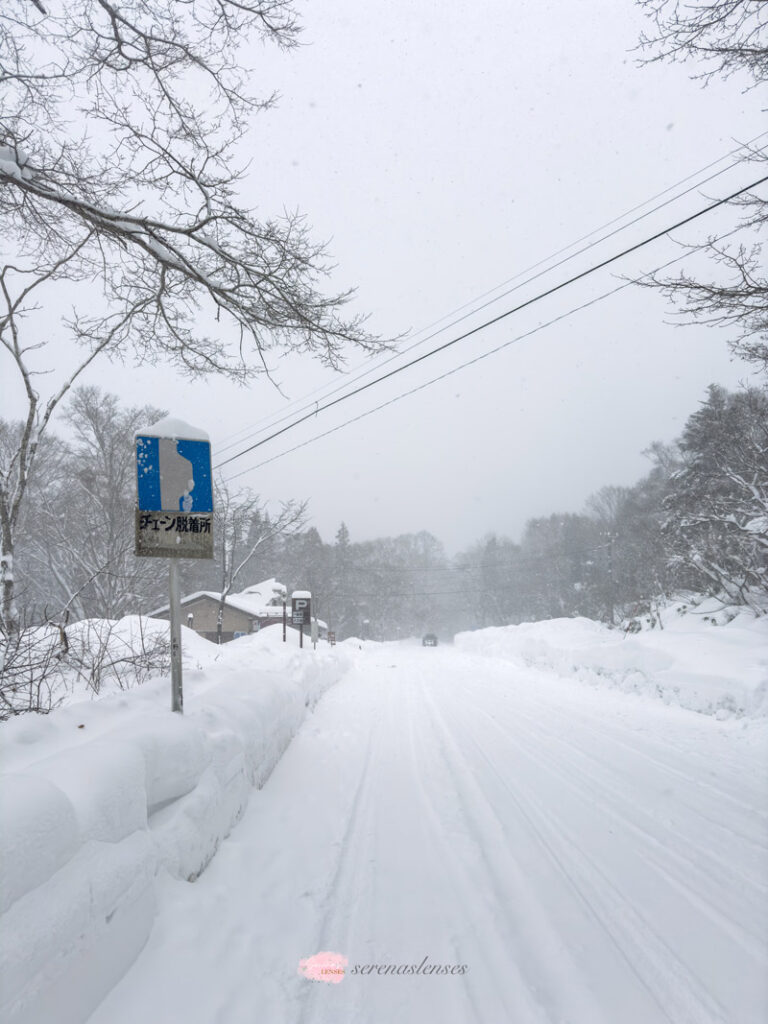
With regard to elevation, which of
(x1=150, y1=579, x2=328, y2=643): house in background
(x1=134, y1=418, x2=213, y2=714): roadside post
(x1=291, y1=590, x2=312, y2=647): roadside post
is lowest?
(x1=150, y1=579, x2=328, y2=643): house in background

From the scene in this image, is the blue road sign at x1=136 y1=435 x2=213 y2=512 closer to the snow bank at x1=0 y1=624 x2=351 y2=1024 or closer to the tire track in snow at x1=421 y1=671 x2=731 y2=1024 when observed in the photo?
the snow bank at x1=0 y1=624 x2=351 y2=1024

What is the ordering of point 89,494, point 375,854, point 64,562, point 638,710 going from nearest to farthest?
point 375,854 < point 638,710 < point 89,494 < point 64,562

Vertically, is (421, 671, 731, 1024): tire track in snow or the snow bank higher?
the snow bank

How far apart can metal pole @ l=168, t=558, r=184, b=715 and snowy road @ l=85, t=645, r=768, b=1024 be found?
1095 millimetres

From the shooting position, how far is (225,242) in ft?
15.8

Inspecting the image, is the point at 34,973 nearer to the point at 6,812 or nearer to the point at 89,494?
the point at 6,812

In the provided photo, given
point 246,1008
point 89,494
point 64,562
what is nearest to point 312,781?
point 246,1008

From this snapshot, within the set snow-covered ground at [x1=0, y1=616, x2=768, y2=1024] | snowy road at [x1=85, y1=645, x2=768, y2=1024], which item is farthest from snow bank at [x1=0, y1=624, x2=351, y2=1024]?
snowy road at [x1=85, y1=645, x2=768, y2=1024]

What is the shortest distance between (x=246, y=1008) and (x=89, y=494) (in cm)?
2021

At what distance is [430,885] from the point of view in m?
3.07

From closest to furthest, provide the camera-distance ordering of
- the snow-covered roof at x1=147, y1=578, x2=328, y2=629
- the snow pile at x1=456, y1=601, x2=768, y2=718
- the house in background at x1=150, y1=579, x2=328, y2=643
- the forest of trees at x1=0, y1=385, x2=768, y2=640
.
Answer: the snow pile at x1=456, y1=601, x2=768, y2=718 → the forest of trees at x1=0, y1=385, x2=768, y2=640 → the snow-covered roof at x1=147, y1=578, x2=328, y2=629 → the house in background at x1=150, y1=579, x2=328, y2=643

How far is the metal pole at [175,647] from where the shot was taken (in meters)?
3.93

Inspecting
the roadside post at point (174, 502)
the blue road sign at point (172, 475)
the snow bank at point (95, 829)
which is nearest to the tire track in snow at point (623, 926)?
the snow bank at point (95, 829)

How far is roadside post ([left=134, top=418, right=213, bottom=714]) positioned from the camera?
4.04 m
